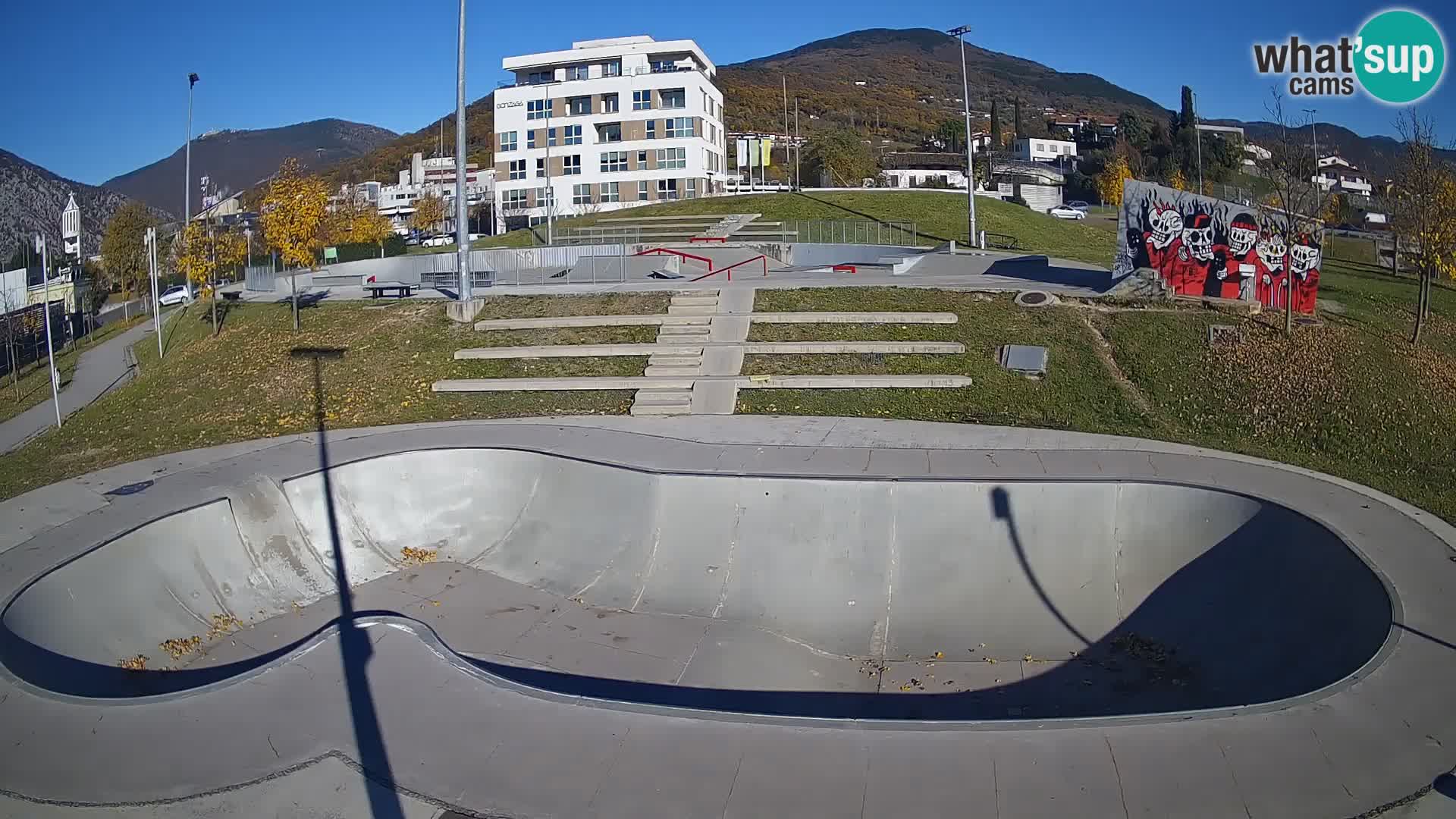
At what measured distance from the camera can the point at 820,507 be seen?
14.2 meters

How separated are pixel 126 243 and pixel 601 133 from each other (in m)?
28.7

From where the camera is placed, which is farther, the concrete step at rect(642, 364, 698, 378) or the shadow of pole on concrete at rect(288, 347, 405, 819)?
the concrete step at rect(642, 364, 698, 378)

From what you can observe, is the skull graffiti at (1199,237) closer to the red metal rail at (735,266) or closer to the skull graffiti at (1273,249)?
the skull graffiti at (1273,249)

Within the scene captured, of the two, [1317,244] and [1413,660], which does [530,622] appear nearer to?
[1413,660]

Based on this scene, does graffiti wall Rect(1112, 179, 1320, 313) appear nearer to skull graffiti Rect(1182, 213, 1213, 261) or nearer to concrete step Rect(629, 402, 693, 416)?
skull graffiti Rect(1182, 213, 1213, 261)

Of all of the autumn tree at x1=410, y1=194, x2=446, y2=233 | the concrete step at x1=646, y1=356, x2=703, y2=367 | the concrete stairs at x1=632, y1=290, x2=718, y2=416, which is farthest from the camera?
the autumn tree at x1=410, y1=194, x2=446, y2=233

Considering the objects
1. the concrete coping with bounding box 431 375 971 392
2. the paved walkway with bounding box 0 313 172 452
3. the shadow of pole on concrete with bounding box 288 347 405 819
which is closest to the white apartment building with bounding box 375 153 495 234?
the paved walkway with bounding box 0 313 172 452

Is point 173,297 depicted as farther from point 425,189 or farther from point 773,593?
point 773,593

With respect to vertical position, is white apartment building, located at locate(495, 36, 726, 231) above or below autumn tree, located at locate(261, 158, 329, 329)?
above

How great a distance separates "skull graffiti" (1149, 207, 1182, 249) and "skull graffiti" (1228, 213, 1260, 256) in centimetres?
118

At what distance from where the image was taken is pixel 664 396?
20656mm

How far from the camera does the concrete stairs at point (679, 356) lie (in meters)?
20.3

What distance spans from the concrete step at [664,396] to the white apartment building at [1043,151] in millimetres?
91536

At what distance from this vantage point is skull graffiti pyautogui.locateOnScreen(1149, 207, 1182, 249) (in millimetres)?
23250
